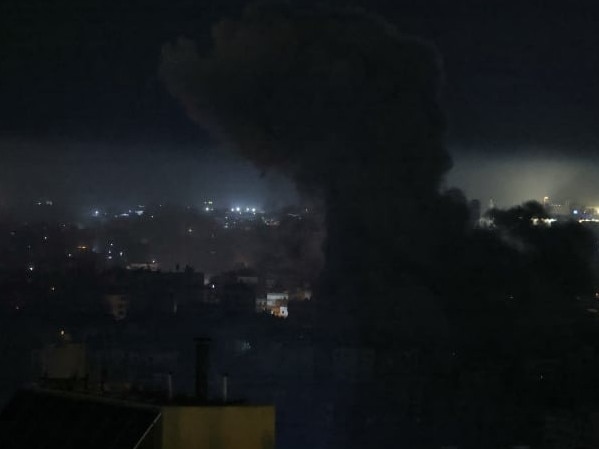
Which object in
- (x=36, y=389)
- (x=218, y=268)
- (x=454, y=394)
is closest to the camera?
(x=36, y=389)

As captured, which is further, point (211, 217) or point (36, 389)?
point (211, 217)

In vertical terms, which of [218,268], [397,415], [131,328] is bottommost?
[397,415]

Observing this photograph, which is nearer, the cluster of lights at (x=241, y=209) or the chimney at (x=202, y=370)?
the chimney at (x=202, y=370)

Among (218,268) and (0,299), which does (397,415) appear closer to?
(0,299)

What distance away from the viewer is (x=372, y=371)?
21.9 meters

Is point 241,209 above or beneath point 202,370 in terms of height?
above

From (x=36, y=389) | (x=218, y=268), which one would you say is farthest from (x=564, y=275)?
(x=36, y=389)

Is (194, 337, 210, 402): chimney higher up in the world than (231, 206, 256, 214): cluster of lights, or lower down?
lower down

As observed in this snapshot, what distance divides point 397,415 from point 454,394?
1709 mm

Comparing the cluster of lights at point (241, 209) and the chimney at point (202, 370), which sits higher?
the cluster of lights at point (241, 209)

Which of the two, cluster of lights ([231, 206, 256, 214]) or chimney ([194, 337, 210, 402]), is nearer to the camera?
chimney ([194, 337, 210, 402])

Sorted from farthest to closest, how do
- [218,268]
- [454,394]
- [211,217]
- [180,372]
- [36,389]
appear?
[211,217] < [218,268] < [454,394] < [180,372] < [36,389]

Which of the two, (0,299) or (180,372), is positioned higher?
(0,299)

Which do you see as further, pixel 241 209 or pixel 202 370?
pixel 241 209
